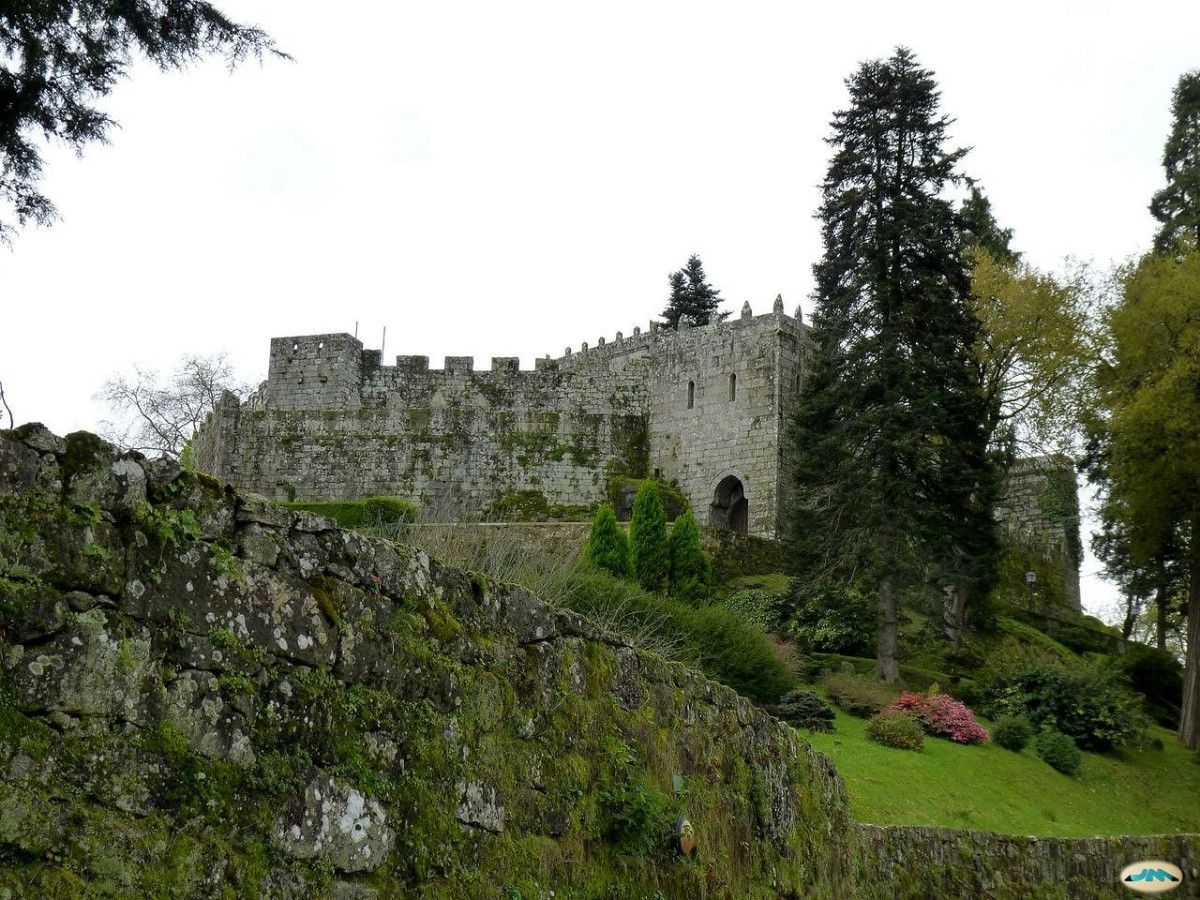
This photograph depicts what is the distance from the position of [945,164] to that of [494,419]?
12.8 meters

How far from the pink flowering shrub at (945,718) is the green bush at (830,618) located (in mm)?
2868

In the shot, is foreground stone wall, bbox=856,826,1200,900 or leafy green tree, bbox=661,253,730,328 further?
leafy green tree, bbox=661,253,730,328

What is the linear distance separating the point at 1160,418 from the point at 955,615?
660 centimetres

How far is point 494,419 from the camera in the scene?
32.8 m

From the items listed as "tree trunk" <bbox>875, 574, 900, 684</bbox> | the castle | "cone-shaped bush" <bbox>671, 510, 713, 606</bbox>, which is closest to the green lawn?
"tree trunk" <bbox>875, 574, 900, 684</bbox>

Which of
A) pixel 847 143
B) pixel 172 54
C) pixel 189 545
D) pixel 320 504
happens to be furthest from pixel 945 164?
pixel 189 545

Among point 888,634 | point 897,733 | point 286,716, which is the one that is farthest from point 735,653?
point 286,716

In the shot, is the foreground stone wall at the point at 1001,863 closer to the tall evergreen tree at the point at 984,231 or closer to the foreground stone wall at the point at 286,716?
the foreground stone wall at the point at 286,716

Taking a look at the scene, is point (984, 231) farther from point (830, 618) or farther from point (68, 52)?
point (68, 52)

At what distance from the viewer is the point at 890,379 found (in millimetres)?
25062

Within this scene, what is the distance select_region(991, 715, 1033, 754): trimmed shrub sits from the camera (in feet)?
67.4

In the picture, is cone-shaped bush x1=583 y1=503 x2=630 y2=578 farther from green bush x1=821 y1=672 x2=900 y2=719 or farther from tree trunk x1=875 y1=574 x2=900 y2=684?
tree trunk x1=875 y1=574 x2=900 y2=684

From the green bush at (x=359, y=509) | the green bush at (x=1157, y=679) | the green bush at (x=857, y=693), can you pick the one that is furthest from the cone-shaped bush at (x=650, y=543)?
the green bush at (x=1157, y=679)

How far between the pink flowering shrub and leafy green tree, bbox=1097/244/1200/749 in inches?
256
